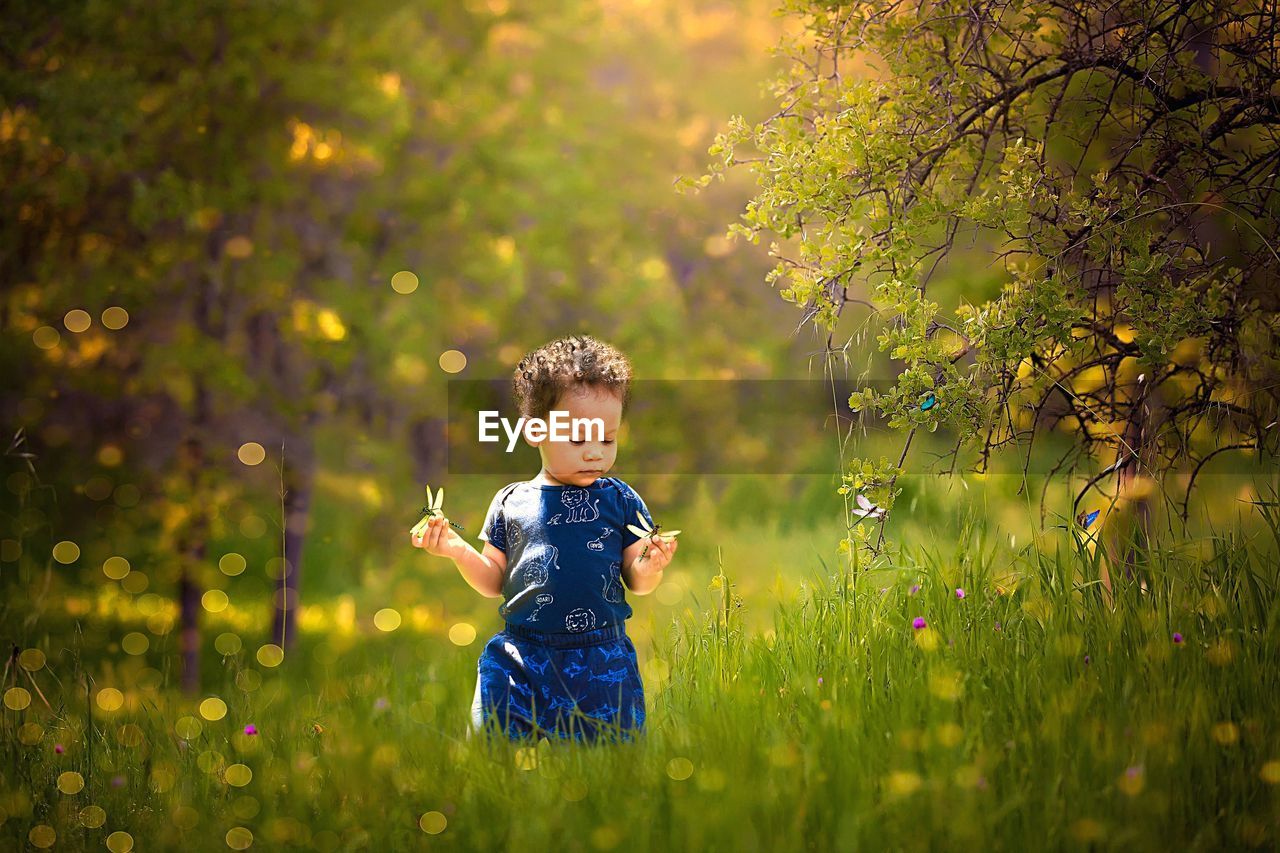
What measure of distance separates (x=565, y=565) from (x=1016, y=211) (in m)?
1.67

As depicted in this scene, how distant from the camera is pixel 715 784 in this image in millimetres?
2578

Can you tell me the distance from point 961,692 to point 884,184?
1497mm

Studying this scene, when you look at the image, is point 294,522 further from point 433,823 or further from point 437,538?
point 433,823

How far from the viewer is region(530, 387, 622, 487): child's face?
3402 mm

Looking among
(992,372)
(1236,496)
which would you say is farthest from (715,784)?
(1236,496)

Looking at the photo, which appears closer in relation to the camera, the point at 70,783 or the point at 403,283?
the point at 70,783

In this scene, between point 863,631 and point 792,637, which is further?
point 792,637

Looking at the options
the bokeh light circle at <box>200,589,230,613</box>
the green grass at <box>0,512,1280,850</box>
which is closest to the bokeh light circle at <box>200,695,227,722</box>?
the green grass at <box>0,512,1280,850</box>

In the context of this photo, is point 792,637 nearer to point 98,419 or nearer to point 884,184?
point 884,184

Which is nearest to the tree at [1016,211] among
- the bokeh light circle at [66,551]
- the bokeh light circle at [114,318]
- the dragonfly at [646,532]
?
the dragonfly at [646,532]

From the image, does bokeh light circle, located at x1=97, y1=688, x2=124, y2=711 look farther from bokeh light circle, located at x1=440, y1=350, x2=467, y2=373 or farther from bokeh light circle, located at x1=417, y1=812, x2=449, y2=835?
bokeh light circle, located at x1=440, y1=350, x2=467, y2=373

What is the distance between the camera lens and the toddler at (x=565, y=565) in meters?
3.31

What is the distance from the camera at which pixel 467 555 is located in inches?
133

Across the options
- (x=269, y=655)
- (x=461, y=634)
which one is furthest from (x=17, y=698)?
(x=461, y=634)
